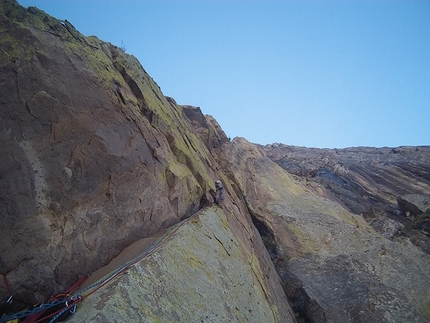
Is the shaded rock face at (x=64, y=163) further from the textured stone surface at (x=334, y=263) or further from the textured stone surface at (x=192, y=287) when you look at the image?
the textured stone surface at (x=334, y=263)

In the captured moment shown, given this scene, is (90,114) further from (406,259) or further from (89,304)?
(406,259)

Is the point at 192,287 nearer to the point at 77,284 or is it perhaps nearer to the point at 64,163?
the point at 77,284

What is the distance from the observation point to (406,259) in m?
17.2

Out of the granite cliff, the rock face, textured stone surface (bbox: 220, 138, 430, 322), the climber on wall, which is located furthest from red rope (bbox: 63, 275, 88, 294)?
the rock face

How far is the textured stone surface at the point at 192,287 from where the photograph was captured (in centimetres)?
508

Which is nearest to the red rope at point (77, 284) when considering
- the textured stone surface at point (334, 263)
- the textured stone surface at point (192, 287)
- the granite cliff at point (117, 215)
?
the granite cliff at point (117, 215)

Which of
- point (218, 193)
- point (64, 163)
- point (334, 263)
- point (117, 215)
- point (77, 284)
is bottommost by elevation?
point (334, 263)

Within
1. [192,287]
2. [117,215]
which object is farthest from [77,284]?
[192,287]

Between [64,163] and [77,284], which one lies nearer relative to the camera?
[77,284]

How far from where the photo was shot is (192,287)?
6.96m

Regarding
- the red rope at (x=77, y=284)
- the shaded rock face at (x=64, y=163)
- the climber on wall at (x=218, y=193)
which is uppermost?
the shaded rock face at (x=64, y=163)

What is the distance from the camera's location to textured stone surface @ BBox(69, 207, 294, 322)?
5.08 meters

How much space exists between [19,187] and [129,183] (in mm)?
2860

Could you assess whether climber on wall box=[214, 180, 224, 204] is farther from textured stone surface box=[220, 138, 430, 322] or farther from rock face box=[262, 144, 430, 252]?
rock face box=[262, 144, 430, 252]
